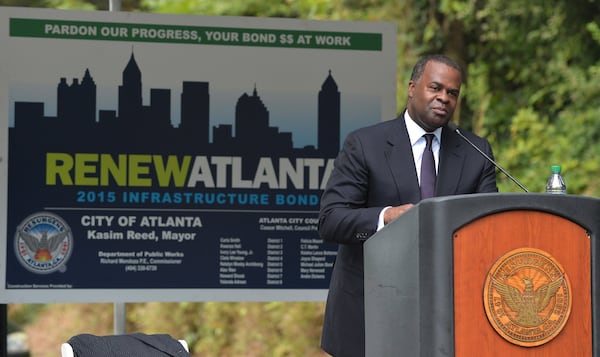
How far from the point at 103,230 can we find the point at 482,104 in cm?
622

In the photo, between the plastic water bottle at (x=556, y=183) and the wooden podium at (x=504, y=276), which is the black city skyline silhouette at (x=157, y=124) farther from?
the wooden podium at (x=504, y=276)

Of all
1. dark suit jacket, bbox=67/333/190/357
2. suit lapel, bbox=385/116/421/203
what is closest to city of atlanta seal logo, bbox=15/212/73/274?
dark suit jacket, bbox=67/333/190/357

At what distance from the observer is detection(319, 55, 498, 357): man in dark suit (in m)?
3.50

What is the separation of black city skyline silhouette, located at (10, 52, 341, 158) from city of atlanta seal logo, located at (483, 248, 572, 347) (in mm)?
3400

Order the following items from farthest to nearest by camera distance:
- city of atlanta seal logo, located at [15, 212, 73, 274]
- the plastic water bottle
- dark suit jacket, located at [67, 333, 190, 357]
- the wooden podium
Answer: city of atlanta seal logo, located at [15, 212, 73, 274]
dark suit jacket, located at [67, 333, 190, 357]
the plastic water bottle
the wooden podium

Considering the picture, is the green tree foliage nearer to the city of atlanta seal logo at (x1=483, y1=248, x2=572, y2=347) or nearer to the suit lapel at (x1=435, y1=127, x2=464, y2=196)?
the suit lapel at (x1=435, y1=127, x2=464, y2=196)

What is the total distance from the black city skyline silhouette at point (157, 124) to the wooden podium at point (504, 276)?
3.29 meters

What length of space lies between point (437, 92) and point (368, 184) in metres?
0.39

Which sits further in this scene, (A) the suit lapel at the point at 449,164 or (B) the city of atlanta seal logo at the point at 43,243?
(B) the city of atlanta seal logo at the point at 43,243

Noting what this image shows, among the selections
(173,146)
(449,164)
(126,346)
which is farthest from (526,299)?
(173,146)

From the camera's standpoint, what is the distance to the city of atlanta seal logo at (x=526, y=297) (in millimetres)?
2750

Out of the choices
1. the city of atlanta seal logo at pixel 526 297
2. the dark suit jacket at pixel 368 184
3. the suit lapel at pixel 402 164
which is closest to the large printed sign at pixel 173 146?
the dark suit jacket at pixel 368 184

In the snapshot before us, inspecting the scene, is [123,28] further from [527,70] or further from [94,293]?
[527,70]

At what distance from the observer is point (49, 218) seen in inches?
231
